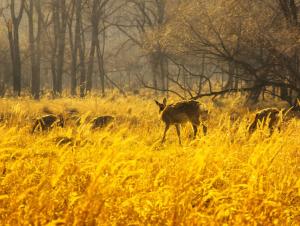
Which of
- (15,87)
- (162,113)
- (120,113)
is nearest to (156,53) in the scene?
(15,87)

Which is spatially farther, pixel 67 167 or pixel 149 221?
pixel 67 167

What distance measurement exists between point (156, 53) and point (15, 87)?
9851 millimetres

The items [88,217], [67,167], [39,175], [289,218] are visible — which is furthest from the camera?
[39,175]

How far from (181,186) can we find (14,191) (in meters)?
1.41

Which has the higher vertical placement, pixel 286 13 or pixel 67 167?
pixel 286 13

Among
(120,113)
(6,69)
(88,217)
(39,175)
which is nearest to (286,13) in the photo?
(120,113)

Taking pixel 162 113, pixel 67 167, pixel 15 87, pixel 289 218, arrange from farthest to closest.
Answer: pixel 15 87 < pixel 162 113 < pixel 67 167 < pixel 289 218

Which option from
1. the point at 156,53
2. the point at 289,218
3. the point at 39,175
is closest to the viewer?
the point at 289,218

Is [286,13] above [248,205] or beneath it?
above

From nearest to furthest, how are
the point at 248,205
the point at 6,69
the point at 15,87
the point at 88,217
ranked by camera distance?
1. the point at 88,217
2. the point at 248,205
3. the point at 15,87
4. the point at 6,69

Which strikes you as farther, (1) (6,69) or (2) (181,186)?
(1) (6,69)

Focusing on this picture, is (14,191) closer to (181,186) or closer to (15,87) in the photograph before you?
(181,186)

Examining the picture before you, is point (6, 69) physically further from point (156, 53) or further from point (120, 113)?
point (120, 113)

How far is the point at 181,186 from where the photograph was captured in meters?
4.13
